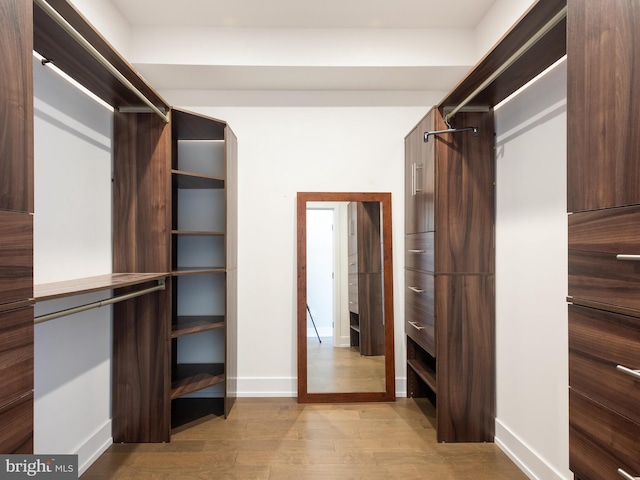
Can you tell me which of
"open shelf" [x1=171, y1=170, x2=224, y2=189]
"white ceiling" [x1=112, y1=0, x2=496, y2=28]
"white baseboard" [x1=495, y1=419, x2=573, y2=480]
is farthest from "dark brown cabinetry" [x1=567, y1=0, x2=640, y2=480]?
"open shelf" [x1=171, y1=170, x2=224, y2=189]

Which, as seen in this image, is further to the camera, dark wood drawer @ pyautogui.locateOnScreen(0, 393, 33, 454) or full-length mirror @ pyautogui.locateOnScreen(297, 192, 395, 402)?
full-length mirror @ pyautogui.locateOnScreen(297, 192, 395, 402)

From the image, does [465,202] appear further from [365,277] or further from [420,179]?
[365,277]

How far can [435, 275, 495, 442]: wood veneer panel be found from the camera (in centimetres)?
210

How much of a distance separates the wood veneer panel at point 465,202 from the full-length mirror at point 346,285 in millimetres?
679

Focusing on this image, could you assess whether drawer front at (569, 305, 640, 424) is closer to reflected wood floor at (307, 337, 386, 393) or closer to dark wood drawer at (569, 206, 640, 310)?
dark wood drawer at (569, 206, 640, 310)

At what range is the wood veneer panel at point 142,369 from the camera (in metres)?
2.10

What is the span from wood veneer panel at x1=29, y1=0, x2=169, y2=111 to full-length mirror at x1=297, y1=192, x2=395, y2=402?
1335 millimetres

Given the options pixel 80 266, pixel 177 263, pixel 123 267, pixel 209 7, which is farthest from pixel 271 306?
pixel 209 7

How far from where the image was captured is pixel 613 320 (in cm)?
97

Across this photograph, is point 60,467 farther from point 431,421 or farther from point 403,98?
point 403,98

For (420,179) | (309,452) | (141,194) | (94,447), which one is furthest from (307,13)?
(94,447)

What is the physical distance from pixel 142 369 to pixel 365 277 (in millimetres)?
1658

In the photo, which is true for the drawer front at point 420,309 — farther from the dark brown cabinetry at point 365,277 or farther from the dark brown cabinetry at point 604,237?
the dark brown cabinetry at point 604,237

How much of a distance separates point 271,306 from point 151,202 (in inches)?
48.0
